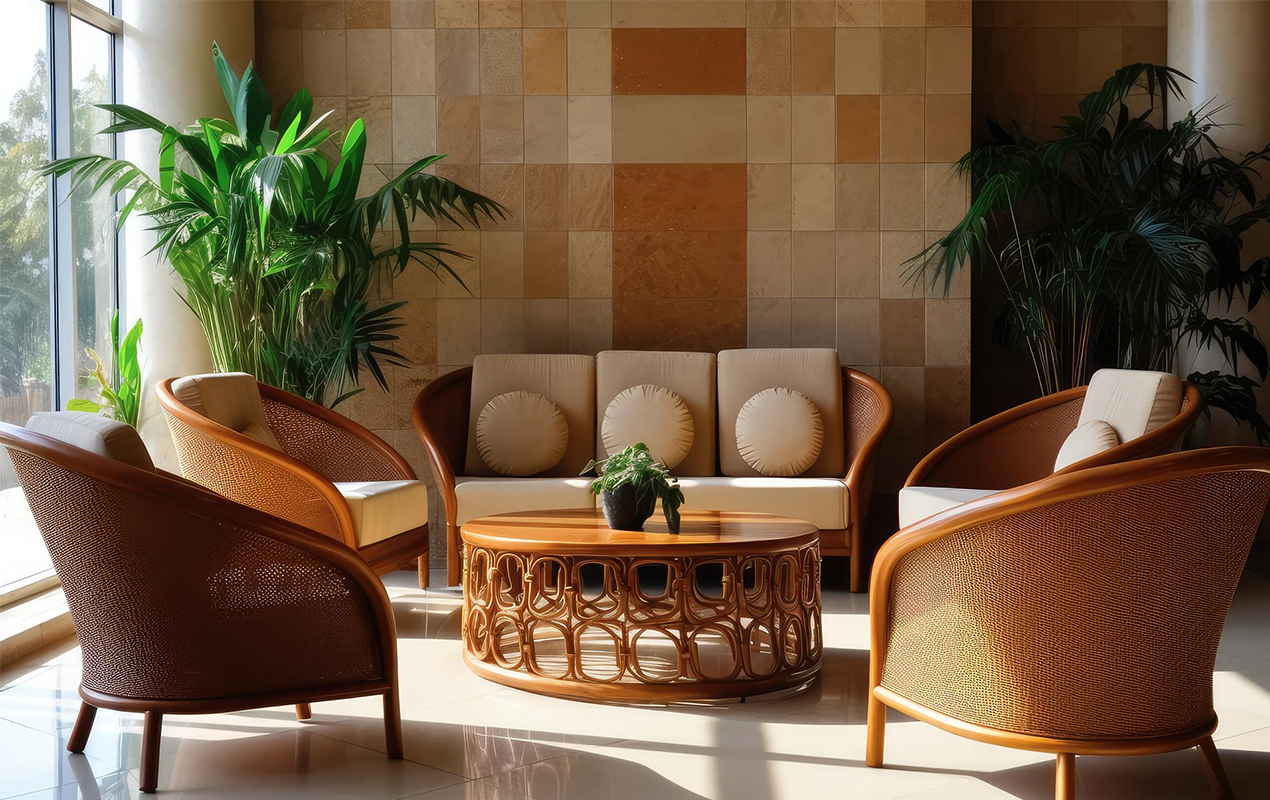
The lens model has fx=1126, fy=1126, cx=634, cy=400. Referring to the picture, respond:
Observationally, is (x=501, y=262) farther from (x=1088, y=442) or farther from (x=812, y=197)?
(x=1088, y=442)

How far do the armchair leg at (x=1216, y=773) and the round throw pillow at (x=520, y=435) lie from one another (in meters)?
2.95

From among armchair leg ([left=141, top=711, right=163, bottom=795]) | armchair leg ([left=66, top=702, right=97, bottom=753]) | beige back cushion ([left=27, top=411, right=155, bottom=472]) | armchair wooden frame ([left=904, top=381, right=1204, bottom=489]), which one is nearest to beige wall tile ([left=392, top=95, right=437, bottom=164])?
armchair wooden frame ([left=904, top=381, right=1204, bottom=489])

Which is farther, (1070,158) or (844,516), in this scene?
(1070,158)

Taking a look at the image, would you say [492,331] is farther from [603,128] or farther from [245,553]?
[245,553]

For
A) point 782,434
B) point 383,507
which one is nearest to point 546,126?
point 782,434

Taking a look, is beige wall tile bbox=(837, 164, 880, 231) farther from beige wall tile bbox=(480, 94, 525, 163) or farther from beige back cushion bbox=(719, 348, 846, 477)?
beige wall tile bbox=(480, 94, 525, 163)

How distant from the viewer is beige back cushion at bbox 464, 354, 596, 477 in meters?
4.99

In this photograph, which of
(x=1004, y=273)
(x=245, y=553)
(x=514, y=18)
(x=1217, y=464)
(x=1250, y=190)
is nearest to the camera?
(x=1217, y=464)

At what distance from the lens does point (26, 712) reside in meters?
2.99

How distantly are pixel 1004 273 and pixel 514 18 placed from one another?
2.68 metres

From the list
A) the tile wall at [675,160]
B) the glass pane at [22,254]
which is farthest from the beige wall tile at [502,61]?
the glass pane at [22,254]

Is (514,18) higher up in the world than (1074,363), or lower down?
higher up

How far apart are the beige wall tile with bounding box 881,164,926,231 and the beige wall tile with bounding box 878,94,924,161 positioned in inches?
2.5

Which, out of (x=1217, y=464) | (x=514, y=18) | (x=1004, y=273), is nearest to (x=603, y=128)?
(x=514, y=18)
